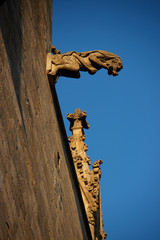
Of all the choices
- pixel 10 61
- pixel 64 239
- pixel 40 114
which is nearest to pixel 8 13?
pixel 10 61

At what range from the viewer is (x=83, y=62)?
496 cm

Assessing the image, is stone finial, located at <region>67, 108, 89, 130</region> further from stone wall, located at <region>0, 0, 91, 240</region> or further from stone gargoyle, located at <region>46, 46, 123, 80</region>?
stone gargoyle, located at <region>46, 46, 123, 80</region>

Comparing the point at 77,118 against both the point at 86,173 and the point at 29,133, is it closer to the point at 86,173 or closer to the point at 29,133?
the point at 86,173

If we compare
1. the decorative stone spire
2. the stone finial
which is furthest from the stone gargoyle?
the stone finial

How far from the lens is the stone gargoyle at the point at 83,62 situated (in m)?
4.79

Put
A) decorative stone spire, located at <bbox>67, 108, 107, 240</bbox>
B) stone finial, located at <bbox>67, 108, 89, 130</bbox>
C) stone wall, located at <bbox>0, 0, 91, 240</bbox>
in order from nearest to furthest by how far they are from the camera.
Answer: stone wall, located at <bbox>0, 0, 91, 240</bbox> < decorative stone spire, located at <bbox>67, 108, 107, 240</bbox> < stone finial, located at <bbox>67, 108, 89, 130</bbox>

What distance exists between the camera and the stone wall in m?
2.71

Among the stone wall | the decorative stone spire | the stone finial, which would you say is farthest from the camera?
the stone finial

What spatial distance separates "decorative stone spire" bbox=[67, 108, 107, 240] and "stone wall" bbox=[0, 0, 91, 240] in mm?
3779

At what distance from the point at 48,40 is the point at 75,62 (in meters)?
0.47

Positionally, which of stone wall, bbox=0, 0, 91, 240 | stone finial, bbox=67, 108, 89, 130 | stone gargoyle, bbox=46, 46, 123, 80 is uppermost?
stone finial, bbox=67, 108, 89, 130

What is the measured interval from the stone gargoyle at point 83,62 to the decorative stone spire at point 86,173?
15.7 ft

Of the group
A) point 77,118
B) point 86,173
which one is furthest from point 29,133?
point 77,118

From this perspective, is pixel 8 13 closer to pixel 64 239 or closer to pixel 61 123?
pixel 61 123
